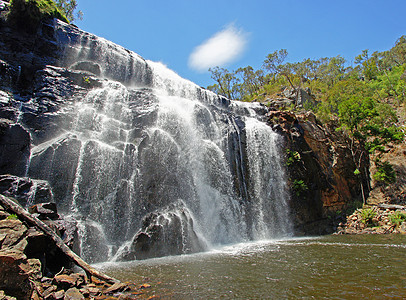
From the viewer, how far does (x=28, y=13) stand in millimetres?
15930

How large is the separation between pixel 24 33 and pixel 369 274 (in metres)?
22.0

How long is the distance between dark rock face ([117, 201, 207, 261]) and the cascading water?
48 millimetres

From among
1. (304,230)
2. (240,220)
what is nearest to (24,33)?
(240,220)

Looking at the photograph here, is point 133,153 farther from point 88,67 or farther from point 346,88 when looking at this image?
point 346,88

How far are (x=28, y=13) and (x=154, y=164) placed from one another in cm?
1352

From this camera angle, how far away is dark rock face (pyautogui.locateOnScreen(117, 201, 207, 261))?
1031cm

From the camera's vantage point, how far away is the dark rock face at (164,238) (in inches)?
406

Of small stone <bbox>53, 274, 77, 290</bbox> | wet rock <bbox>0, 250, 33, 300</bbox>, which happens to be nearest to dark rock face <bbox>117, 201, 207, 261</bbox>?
small stone <bbox>53, 274, 77, 290</bbox>

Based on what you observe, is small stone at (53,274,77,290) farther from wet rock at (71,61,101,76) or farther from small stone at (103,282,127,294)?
wet rock at (71,61,101,76)

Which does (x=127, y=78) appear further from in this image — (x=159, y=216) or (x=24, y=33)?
(x=159, y=216)

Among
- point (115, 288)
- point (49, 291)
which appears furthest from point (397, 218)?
point (49, 291)

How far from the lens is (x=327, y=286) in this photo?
5.12 m

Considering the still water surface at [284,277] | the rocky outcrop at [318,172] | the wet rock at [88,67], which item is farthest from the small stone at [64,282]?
the rocky outcrop at [318,172]

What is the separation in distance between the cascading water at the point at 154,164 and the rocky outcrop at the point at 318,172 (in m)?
1.46
